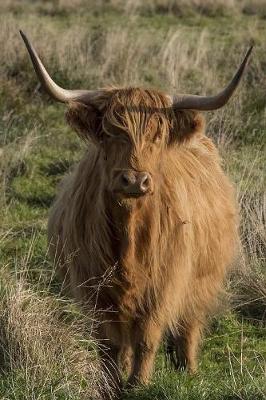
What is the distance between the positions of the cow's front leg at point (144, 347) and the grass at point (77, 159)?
0.11 m

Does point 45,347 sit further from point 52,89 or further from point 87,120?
point 52,89

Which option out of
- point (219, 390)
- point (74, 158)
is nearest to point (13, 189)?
point (74, 158)

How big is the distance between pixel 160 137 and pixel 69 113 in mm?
428

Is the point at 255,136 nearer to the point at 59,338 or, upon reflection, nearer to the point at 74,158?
the point at 74,158

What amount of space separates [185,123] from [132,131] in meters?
0.34

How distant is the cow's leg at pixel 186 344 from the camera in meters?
4.85

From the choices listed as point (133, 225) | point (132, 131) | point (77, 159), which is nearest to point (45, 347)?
point (133, 225)

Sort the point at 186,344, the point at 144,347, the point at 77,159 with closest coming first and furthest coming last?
the point at 144,347 → the point at 186,344 → the point at 77,159

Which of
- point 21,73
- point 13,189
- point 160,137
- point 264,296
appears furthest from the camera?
point 21,73

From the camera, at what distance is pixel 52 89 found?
390 cm

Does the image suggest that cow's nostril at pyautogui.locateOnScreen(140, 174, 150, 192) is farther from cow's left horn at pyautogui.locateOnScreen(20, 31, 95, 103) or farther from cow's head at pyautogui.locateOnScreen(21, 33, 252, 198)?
cow's left horn at pyautogui.locateOnScreen(20, 31, 95, 103)

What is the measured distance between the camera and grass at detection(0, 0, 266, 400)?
387 cm

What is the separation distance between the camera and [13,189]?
22.8ft

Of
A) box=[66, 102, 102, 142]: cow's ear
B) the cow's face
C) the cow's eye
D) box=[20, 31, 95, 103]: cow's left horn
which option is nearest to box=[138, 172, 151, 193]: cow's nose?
the cow's face
